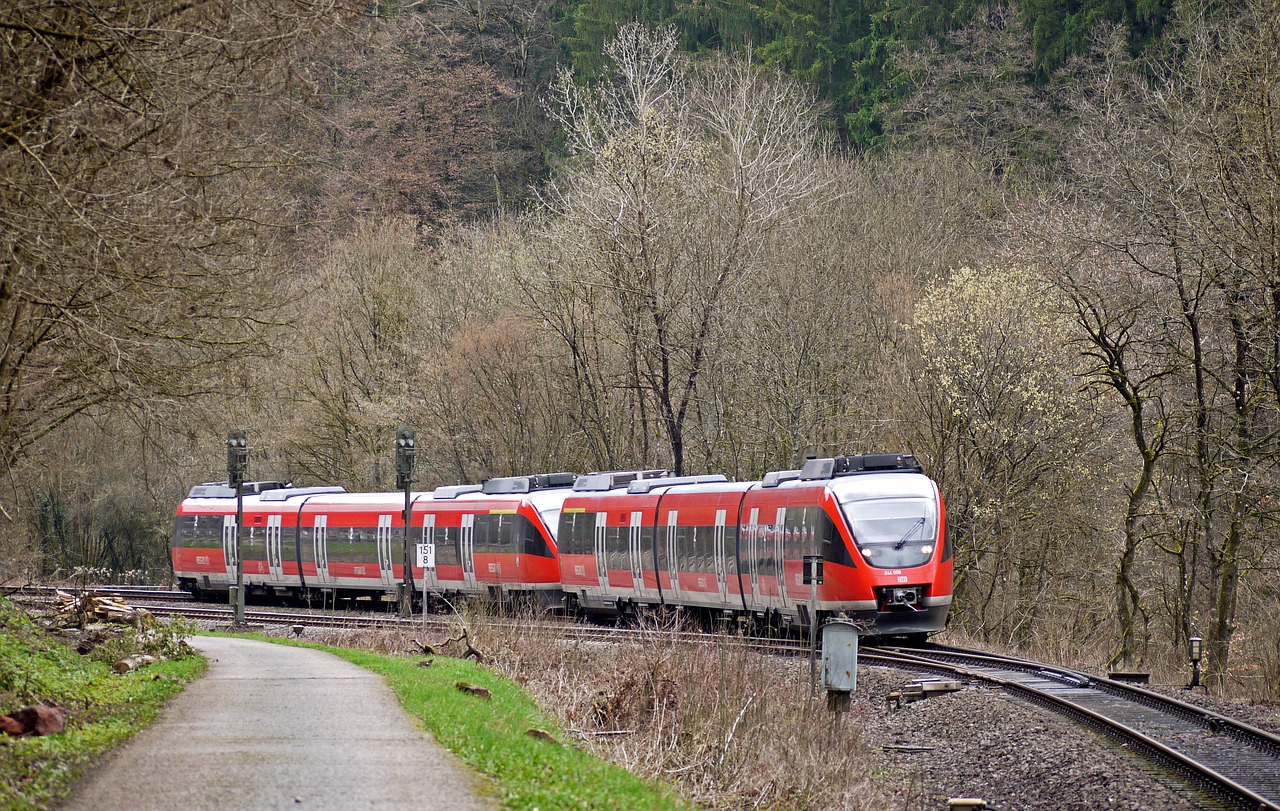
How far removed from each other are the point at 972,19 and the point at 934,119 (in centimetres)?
478

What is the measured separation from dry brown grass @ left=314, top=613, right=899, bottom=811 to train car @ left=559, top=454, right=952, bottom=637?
3.18 meters

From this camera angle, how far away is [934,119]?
51.3 m

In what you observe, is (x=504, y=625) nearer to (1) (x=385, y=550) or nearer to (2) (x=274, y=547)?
(1) (x=385, y=550)

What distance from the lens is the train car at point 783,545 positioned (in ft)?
79.4

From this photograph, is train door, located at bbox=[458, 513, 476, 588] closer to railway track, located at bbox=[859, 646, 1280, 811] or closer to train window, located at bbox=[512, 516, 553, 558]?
train window, located at bbox=[512, 516, 553, 558]

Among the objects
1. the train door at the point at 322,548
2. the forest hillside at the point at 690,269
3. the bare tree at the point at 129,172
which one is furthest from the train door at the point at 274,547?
the bare tree at the point at 129,172

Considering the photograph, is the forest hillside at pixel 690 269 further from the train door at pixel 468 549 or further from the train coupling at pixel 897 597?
the train door at pixel 468 549

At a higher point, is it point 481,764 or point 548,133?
point 548,133

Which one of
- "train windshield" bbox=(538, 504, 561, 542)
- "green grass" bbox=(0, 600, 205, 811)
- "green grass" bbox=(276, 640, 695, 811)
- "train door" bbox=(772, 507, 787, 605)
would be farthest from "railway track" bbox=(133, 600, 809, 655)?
"green grass" bbox=(0, 600, 205, 811)

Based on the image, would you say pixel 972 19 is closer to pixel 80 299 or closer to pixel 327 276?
pixel 327 276

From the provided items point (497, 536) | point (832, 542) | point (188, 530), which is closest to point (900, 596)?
point (832, 542)

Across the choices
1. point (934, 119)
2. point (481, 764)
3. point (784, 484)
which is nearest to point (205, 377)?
point (784, 484)

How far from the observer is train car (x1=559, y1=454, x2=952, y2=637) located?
24.2m

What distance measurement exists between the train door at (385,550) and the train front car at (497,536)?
67cm
